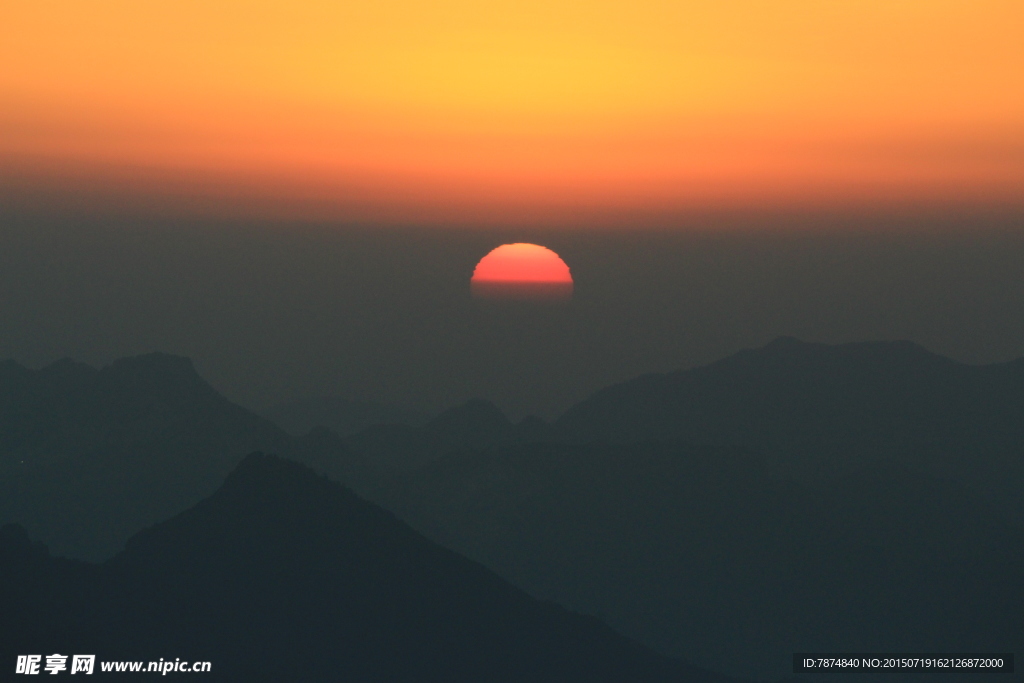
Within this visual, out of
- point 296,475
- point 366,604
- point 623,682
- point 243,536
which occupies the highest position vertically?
point 296,475

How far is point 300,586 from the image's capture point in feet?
561

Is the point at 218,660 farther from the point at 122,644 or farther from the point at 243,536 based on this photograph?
the point at 243,536

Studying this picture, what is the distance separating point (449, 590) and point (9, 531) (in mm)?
68996

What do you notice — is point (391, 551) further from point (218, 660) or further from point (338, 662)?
point (218, 660)

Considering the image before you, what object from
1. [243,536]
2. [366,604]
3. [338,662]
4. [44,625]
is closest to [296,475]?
[243,536]

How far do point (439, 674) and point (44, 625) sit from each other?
56760mm

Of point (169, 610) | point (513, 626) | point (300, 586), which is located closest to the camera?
point (169, 610)

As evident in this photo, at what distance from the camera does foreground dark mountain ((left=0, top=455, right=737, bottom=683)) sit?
148750mm

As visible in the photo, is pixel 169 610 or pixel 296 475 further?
pixel 296 475

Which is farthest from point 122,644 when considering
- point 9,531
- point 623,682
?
point 623,682

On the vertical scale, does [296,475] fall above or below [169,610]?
above

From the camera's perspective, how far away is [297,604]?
546 ft

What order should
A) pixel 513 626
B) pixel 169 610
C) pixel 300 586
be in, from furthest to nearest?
pixel 513 626 < pixel 300 586 < pixel 169 610

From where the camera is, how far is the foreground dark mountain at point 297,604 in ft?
488
